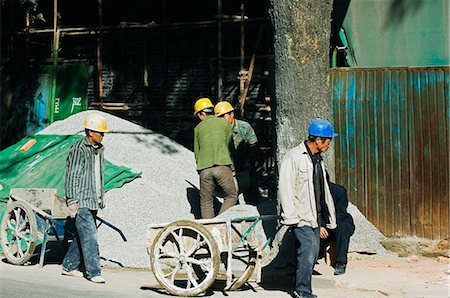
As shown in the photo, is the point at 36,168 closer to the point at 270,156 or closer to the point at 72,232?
the point at 72,232

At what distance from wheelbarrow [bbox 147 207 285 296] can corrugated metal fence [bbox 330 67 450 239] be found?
297 cm

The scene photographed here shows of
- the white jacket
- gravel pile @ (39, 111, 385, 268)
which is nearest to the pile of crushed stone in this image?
gravel pile @ (39, 111, 385, 268)

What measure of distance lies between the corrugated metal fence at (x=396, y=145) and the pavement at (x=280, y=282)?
1.00 m

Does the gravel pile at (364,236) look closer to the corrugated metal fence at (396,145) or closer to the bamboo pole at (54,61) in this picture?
the corrugated metal fence at (396,145)

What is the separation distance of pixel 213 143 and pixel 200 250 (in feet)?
8.67

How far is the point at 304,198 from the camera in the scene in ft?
25.9

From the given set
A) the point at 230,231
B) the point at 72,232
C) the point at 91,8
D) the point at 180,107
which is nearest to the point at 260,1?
the point at 180,107

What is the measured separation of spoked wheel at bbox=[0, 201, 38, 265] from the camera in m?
9.55

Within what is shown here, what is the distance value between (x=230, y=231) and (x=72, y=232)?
2630 millimetres

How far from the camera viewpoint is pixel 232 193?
34.8 ft

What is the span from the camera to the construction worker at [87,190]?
890 centimetres

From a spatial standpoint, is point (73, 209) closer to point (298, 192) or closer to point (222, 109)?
point (298, 192)

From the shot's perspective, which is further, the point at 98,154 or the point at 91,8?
the point at 91,8

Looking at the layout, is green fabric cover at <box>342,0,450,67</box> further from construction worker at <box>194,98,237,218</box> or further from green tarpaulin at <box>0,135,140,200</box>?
green tarpaulin at <box>0,135,140,200</box>
